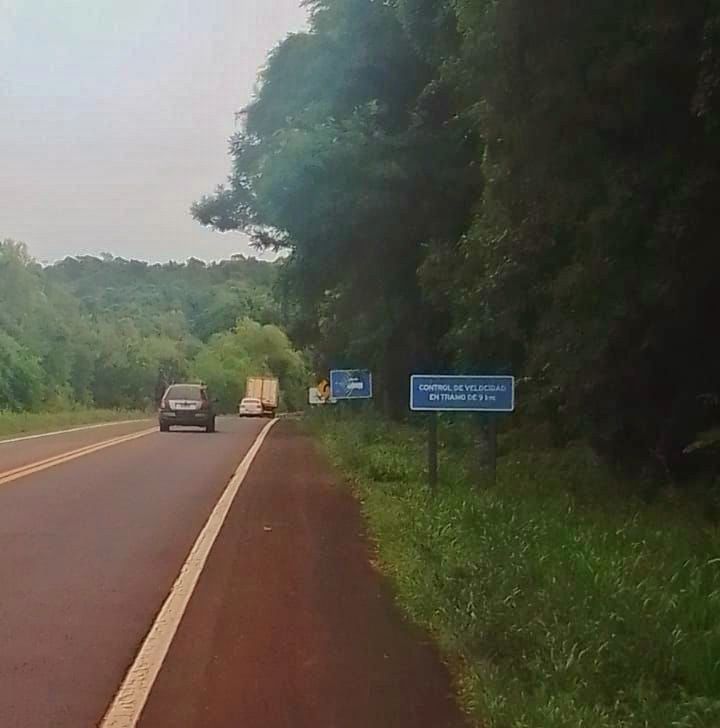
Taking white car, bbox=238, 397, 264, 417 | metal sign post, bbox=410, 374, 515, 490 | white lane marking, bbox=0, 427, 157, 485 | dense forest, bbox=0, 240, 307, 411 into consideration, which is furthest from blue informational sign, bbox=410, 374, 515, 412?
white car, bbox=238, 397, 264, 417

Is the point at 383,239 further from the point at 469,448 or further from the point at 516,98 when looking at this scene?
the point at 516,98

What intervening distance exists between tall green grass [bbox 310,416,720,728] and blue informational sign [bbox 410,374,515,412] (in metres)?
1.03

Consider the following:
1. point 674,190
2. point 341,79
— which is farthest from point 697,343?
point 341,79

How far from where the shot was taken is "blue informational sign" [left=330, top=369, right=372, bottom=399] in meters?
29.5

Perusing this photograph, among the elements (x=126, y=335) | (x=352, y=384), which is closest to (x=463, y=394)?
(x=352, y=384)

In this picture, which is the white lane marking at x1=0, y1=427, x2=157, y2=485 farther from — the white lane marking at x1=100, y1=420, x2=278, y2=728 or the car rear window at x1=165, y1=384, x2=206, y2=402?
the car rear window at x1=165, y1=384, x2=206, y2=402

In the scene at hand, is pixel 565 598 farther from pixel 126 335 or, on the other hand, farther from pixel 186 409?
pixel 126 335

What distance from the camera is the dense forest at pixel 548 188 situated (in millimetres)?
11453

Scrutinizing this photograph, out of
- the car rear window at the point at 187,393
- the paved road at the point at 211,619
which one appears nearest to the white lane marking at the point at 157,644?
the paved road at the point at 211,619

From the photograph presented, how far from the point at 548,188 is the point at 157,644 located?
7.35 m

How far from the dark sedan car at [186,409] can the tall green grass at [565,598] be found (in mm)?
26194

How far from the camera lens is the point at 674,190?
1151cm

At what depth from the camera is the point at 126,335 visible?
109m

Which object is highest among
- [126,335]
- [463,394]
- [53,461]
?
[126,335]
